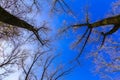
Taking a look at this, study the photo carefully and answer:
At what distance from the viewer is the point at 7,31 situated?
45.1 ft

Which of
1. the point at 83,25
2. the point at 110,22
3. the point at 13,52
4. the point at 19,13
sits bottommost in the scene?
the point at 110,22

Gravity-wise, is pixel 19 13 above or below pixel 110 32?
above

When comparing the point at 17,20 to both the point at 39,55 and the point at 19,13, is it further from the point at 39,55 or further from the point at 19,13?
the point at 39,55

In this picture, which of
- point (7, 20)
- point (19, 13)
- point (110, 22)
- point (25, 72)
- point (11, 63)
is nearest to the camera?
point (7, 20)

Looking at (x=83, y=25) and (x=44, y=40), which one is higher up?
(x=44, y=40)

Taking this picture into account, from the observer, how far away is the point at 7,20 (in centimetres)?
1024

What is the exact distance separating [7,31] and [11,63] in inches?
243

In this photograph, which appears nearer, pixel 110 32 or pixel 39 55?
pixel 110 32

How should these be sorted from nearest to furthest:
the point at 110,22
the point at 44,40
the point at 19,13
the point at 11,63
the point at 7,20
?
the point at 7,20
the point at 110,22
the point at 19,13
the point at 44,40
the point at 11,63

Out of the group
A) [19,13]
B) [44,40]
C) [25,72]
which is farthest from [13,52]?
[19,13]

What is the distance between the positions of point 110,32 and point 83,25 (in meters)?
1.53

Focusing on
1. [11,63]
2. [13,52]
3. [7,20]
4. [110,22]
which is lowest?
[110,22]

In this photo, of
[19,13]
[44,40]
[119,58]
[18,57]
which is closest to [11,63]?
[18,57]

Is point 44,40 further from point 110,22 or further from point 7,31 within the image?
point 110,22
